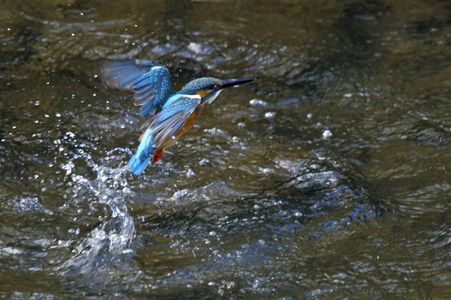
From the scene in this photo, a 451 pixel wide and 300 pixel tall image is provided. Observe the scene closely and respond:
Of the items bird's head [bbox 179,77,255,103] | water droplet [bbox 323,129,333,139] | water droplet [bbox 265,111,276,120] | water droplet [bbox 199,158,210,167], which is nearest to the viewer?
bird's head [bbox 179,77,255,103]

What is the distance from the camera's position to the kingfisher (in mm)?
3539

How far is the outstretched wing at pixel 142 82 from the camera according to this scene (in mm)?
3797

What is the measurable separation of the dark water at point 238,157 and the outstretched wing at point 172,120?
18.4 inches

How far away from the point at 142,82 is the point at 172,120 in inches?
14.2

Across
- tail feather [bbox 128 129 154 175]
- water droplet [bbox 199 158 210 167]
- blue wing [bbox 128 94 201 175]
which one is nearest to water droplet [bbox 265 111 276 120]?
water droplet [bbox 199 158 210 167]

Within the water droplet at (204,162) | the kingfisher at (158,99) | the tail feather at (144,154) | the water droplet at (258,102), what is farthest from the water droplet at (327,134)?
the tail feather at (144,154)

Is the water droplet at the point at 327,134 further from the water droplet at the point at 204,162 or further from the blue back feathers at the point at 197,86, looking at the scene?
the blue back feathers at the point at 197,86

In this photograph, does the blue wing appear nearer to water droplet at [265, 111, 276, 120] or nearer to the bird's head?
the bird's head

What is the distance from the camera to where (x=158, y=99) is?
3803 millimetres

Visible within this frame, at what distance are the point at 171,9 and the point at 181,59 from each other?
0.59 meters

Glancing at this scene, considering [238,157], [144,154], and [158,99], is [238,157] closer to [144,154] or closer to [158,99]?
[158,99]

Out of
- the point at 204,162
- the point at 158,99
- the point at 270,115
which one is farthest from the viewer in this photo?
the point at 270,115

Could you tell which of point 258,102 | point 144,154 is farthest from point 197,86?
point 258,102

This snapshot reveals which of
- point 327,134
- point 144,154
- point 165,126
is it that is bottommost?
point 327,134
